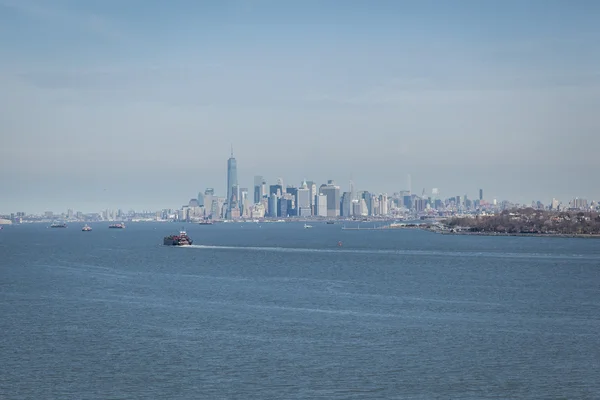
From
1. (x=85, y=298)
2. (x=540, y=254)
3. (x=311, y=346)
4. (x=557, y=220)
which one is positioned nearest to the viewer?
(x=311, y=346)

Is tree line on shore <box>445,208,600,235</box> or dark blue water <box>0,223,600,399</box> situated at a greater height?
tree line on shore <box>445,208,600,235</box>

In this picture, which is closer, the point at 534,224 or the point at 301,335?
the point at 301,335

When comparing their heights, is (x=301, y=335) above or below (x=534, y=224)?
below

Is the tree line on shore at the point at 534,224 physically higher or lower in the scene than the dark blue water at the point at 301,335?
higher

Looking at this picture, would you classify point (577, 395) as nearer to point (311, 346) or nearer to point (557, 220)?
point (311, 346)

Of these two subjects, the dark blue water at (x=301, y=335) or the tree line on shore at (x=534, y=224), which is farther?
the tree line on shore at (x=534, y=224)

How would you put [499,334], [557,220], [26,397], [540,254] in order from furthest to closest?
[557,220], [540,254], [499,334], [26,397]

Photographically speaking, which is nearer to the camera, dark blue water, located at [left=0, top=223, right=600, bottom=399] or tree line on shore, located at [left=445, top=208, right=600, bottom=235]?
dark blue water, located at [left=0, top=223, right=600, bottom=399]

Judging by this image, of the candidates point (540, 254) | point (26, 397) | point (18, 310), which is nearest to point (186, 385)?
point (26, 397)
